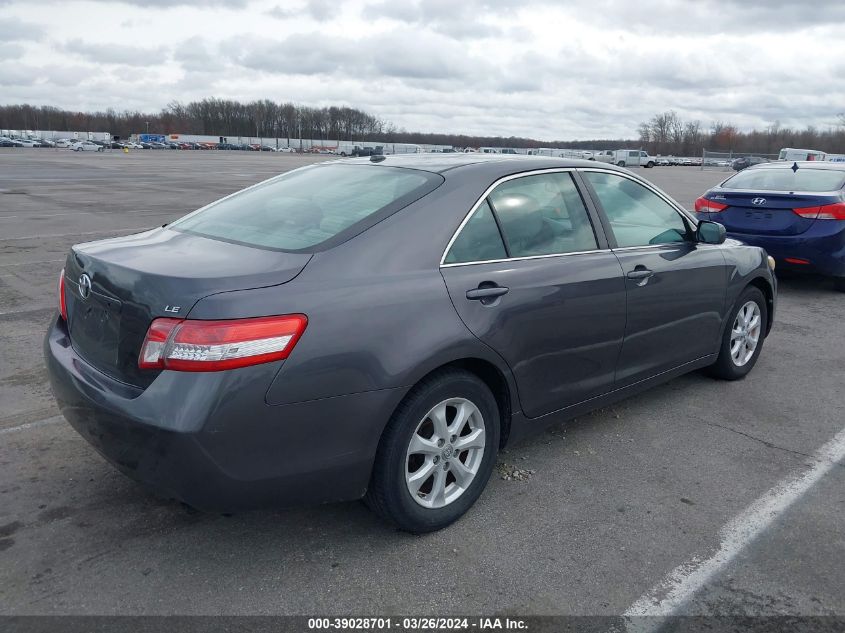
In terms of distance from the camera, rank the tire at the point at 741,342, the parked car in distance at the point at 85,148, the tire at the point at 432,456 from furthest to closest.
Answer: the parked car in distance at the point at 85,148
the tire at the point at 741,342
the tire at the point at 432,456

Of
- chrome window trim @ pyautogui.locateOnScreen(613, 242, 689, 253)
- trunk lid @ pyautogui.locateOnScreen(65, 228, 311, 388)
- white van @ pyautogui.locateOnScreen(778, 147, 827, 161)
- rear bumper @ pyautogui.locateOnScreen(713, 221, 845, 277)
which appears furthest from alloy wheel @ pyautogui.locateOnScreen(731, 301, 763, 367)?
white van @ pyautogui.locateOnScreen(778, 147, 827, 161)

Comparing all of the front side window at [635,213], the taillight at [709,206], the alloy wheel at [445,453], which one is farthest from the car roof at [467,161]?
the taillight at [709,206]

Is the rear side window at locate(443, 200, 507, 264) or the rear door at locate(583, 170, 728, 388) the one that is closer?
the rear side window at locate(443, 200, 507, 264)

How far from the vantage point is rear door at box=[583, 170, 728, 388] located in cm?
396

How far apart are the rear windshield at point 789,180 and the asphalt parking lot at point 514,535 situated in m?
4.60

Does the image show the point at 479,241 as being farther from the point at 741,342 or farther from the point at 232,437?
the point at 741,342

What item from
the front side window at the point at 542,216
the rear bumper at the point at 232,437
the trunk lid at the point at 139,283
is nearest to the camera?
the rear bumper at the point at 232,437

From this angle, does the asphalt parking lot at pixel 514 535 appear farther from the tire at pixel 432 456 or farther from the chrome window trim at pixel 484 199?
the chrome window trim at pixel 484 199

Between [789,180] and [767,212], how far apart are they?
79cm

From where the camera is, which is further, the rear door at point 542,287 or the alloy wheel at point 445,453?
the rear door at point 542,287

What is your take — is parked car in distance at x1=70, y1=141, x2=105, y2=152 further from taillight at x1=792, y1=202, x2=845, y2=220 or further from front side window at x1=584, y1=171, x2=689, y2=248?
front side window at x1=584, y1=171, x2=689, y2=248

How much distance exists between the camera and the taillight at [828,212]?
309 inches

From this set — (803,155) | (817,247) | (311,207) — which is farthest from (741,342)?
(803,155)

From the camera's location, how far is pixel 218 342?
8.00 ft
